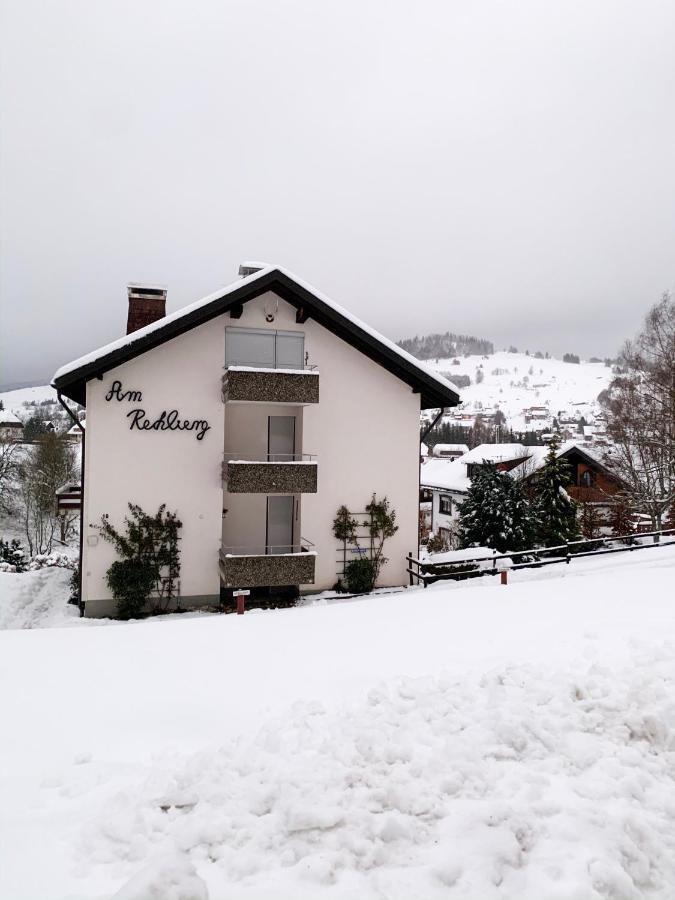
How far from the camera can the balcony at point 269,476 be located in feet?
51.6

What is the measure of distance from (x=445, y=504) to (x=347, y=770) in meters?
40.9

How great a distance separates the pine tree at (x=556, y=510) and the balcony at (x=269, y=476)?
1555cm

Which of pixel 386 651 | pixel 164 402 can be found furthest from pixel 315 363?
pixel 386 651

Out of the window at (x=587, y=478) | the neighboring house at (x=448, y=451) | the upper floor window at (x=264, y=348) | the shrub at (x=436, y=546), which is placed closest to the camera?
the upper floor window at (x=264, y=348)

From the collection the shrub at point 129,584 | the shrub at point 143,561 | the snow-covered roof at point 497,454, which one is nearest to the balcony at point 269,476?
the shrub at point 143,561

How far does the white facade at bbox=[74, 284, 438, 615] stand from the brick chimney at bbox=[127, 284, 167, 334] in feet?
13.0

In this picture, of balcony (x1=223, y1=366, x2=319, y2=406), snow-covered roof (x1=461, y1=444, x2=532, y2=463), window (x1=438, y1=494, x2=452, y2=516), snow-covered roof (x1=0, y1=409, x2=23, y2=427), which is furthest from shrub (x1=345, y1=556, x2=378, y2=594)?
snow-covered roof (x1=0, y1=409, x2=23, y2=427)

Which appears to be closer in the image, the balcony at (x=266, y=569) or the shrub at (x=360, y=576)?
the balcony at (x=266, y=569)

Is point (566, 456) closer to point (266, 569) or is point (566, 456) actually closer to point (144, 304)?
point (266, 569)

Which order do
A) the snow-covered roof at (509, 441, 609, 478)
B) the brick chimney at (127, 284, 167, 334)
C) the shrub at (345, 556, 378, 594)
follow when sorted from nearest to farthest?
the shrub at (345, 556, 378, 594), the brick chimney at (127, 284, 167, 334), the snow-covered roof at (509, 441, 609, 478)

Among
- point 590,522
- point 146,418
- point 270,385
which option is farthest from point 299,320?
point 590,522

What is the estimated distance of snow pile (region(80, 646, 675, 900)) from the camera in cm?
374

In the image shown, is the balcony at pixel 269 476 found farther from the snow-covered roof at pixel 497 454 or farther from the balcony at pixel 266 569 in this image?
the snow-covered roof at pixel 497 454

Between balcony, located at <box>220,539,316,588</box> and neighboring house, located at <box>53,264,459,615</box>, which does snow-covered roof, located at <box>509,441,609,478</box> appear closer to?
neighboring house, located at <box>53,264,459,615</box>
